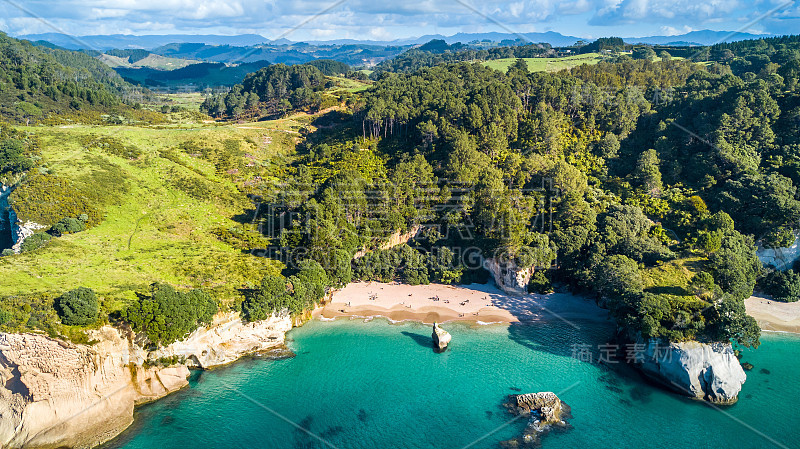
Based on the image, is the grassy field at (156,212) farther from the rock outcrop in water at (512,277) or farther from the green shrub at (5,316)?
the rock outcrop in water at (512,277)

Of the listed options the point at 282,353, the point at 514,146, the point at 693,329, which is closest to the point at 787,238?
the point at 693,329

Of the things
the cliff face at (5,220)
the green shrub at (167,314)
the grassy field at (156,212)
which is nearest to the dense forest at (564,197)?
the green shrub at (167,314)

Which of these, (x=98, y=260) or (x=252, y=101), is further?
(x=252, y=101)

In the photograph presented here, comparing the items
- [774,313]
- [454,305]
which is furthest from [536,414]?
[774,313]

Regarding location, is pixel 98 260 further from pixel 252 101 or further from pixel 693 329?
pixel 252 101

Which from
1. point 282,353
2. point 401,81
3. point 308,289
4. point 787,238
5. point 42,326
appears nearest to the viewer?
point 42,326

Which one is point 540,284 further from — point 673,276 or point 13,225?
point 13,225

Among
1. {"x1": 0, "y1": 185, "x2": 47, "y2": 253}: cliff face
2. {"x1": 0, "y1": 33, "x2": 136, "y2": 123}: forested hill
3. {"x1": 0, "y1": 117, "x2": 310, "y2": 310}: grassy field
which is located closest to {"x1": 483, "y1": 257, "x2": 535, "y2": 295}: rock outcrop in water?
{"x1": 0, "y1": 117, "x2": 310, "y2": 310}: grassy field
